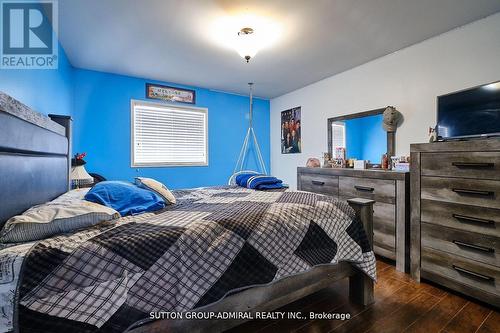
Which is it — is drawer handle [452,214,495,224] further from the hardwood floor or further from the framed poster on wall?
the framed poster on wall

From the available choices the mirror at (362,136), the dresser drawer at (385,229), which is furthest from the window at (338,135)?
the dresser drawer at (385,229)

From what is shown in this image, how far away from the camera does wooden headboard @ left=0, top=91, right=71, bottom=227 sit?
96 cm

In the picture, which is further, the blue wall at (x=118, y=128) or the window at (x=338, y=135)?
the window at (x=338, y=135)

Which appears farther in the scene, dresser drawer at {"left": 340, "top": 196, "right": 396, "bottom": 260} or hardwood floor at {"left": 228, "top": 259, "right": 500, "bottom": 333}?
dresser drawer at {"left": 340, "top": 196, "right": 396, "bottom": 260}

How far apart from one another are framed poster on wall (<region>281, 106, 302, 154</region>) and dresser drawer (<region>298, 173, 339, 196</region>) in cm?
83

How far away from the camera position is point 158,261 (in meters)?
0.92

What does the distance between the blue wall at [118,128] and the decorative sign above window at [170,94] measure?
0.29 feet

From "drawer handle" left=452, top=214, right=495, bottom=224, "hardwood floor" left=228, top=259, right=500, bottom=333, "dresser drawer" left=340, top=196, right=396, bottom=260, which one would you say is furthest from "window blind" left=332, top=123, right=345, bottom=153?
"hardwood floor" left=228, top=259, right=500, bottom=333

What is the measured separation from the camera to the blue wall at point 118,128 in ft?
9.70

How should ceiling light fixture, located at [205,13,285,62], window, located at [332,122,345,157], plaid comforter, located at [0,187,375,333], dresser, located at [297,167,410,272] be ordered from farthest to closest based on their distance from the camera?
window, located at [332,122,345,157] < dresser, located at [297,167,410,272] < ceiling light fixture, located at [205,13,285,62] < plaid comforter, located at [0,187,375,333]

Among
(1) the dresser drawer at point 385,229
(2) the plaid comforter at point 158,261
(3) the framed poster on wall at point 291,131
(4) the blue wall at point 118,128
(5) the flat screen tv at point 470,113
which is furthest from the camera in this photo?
(3) the framed poster on wall at point 291,131

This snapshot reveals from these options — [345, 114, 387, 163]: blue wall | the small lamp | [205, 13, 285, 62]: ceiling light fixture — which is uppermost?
[205, 13, 285, 62]: ceiling light fixture

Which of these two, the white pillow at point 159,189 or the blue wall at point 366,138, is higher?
the blue wall at point 366,138

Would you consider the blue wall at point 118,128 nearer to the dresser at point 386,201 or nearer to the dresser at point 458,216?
the dresser at point 386,201
